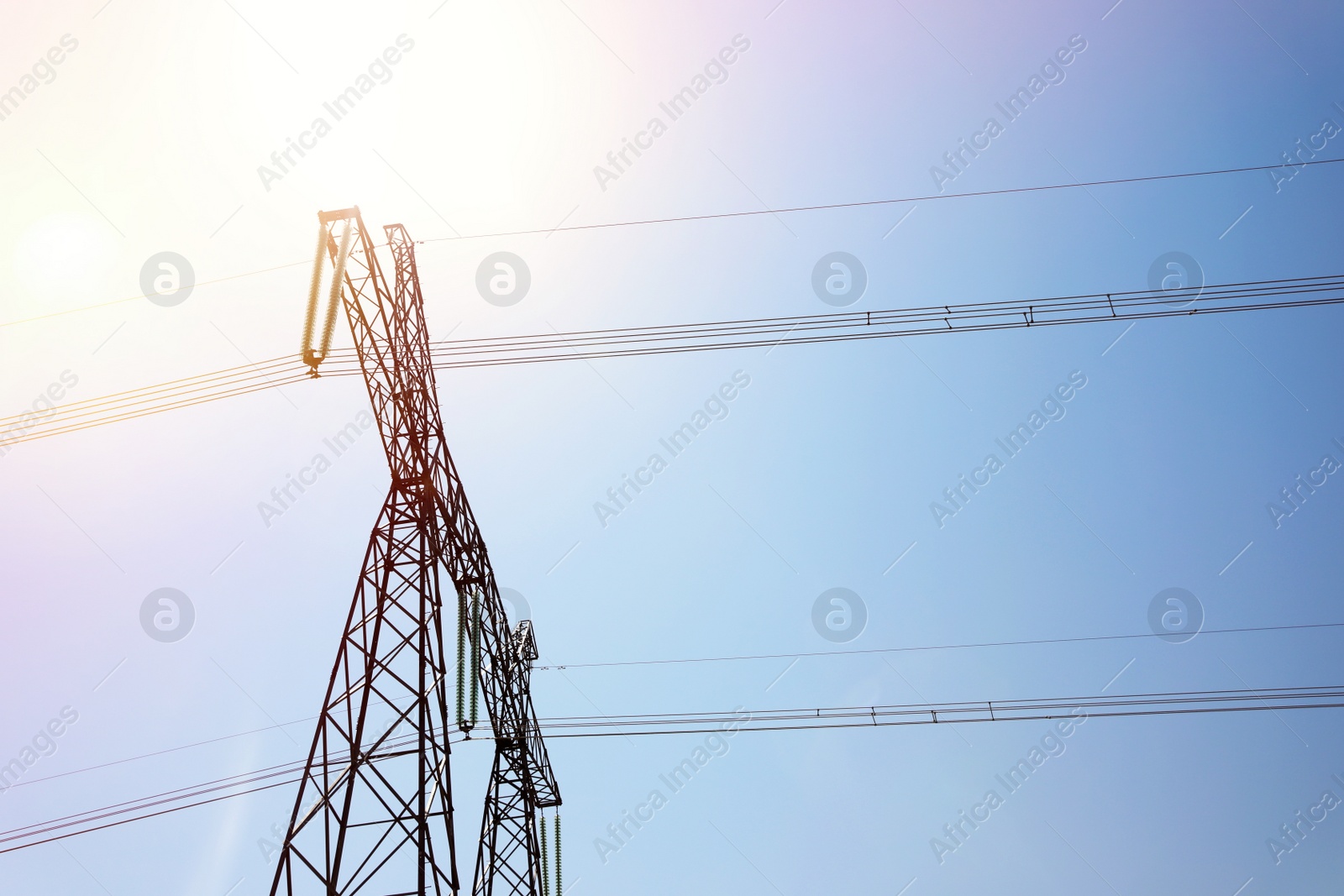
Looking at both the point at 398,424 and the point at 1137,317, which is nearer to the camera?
the point at 398,424

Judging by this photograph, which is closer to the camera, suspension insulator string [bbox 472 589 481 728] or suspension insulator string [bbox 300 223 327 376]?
suspension insulator string [bbox 300 223 327 376]

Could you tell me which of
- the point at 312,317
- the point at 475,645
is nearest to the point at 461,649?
the point at 475,645

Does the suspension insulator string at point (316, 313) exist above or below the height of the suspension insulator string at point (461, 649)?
above

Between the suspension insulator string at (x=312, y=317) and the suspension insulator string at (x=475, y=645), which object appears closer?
the suspension insulator string at (x=312, y=317)

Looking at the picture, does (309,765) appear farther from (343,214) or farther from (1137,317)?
(1137,317)

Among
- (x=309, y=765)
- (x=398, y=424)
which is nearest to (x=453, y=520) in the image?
(x=398, y=424)

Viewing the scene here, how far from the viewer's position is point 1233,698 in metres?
25.8

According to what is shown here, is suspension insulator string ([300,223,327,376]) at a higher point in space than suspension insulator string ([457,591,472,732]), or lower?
higher

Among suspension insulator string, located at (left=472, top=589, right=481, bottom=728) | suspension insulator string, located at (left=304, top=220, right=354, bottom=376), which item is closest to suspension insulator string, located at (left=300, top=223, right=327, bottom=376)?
suspension insulator string, located at (left=304, top=220, right=354, bottom=376)

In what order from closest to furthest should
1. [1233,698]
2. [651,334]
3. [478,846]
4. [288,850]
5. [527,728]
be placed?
[288,850], [478,846], [651,334], [527,728], [1233,698]

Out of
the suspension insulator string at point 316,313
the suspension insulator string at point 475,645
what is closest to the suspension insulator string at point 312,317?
the suspension insulator string at point 316,313

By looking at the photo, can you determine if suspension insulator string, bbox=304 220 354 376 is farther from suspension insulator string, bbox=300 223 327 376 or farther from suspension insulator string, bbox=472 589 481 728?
suspension insulator string, bbox=472 589 481 728

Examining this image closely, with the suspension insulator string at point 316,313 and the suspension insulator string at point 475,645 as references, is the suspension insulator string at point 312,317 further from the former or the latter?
the suspension insulator string at point 475,645

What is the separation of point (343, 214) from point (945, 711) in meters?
22.6
